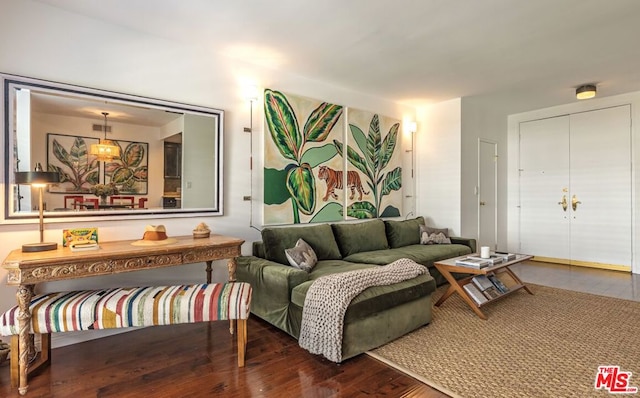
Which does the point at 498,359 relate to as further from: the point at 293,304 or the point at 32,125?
the point at 32,125

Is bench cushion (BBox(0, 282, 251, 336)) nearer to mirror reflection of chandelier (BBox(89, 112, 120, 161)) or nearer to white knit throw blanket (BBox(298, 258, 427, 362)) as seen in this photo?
white knit throw blanket (BBox(298, 258, 427, 362))

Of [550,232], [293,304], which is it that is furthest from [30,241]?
[550,232]

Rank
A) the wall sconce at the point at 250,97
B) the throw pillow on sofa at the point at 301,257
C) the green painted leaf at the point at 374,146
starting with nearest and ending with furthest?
the throw pillow on sofa at the point at 301,257 < the wall sconce at the point at 250,97 < the green painted leaf at the point at 374,146

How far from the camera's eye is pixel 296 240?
351 cm

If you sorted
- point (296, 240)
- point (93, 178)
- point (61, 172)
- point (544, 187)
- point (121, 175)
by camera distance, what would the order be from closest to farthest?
point (61, 172) < point (93, 178) < point (121, 175) < point (296, 240) < point (544, 187)

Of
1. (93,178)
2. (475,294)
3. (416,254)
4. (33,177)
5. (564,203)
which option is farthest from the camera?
(564,203)

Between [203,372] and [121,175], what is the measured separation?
1698mm

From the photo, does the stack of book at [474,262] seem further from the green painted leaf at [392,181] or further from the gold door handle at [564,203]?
the gold door handle at [564,203]

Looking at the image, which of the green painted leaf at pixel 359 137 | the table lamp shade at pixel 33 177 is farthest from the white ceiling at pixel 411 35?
the table lamp shade at pixel 33 177

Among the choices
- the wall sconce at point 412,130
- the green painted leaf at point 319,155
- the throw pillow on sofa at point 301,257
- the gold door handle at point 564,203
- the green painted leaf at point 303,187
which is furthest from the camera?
the gold door handle at point 564,203

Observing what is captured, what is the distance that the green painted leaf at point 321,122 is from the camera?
411 cm

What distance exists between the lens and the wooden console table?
191cm

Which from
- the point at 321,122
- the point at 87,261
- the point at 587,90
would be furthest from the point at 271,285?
the point at 587,90

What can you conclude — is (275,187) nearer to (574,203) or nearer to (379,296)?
(379,296)
